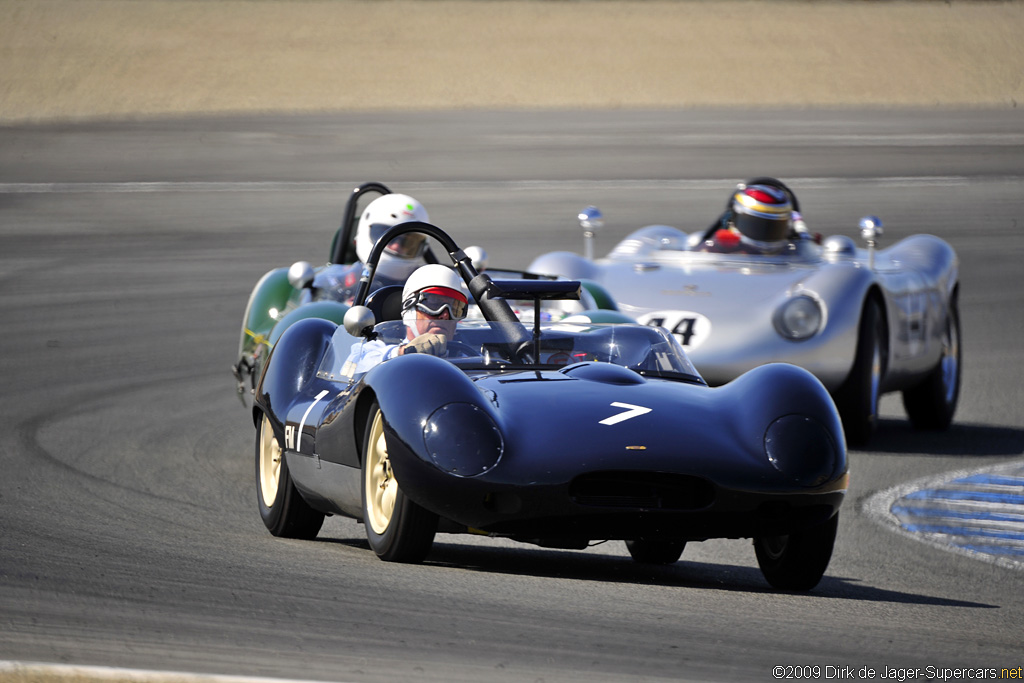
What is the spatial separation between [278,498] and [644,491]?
215 cm

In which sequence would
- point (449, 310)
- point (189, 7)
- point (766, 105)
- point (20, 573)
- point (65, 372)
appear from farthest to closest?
point (189, 7)
point (766, 105)
point (65, 372)
point (449, 310)
point (20, 573)

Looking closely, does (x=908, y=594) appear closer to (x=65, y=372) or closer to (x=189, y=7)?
(x=65, y=372)

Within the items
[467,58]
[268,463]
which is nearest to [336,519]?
[268,463]

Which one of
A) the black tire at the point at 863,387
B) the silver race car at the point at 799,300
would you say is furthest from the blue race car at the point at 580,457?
the black tire at the point at 863,387

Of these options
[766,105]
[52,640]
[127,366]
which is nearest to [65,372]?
[127,366]

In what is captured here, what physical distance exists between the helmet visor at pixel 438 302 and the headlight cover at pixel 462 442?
1.22m

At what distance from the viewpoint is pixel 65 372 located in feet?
44.0

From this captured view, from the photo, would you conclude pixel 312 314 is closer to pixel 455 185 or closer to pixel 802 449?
pixel 802 449

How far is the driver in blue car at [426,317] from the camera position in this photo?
22.4 feet

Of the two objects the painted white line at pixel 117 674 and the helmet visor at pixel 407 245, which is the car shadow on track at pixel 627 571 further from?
the helmet visor at pixel 407 245

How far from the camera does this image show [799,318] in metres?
10.8

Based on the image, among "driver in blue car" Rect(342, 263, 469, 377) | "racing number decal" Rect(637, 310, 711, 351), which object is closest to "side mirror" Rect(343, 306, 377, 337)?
"driver in blue car" Rect(342, 263, 469, 377)

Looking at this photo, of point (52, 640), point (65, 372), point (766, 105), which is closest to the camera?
point (52, 640)

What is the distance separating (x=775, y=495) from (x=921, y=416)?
6686 mm
